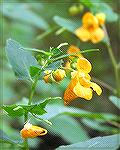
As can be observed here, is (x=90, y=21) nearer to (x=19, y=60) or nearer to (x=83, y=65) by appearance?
(x=19, y=60)

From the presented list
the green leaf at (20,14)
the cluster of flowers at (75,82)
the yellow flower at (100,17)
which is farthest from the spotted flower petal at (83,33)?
the cluster of flowers at (75,82)

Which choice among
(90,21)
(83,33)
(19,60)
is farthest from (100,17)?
(19,60)

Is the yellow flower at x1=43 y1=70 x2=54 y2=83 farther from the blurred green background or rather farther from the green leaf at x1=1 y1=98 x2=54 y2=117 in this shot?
the blurred green background

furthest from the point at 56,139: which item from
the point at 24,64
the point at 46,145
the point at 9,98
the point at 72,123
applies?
the point at 24,64

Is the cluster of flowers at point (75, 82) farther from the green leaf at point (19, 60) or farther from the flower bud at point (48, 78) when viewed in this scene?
A: the green leaf at point (19, 60)

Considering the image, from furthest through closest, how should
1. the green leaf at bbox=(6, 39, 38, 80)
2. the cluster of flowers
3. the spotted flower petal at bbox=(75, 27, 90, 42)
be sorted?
the spotted flower petal at bbox=(75, 27, 90, 42) < the green leaf at bbox=(6, 39, 38, 80) < the cluster of flowers

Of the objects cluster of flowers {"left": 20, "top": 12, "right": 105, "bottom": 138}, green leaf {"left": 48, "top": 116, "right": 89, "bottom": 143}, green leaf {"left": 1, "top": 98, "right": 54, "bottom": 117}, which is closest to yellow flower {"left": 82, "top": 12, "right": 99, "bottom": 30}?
green leaf {"left": 48, "top": 116, "right": 89, "bottom": 143}

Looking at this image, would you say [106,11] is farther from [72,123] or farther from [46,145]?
[46,145]
